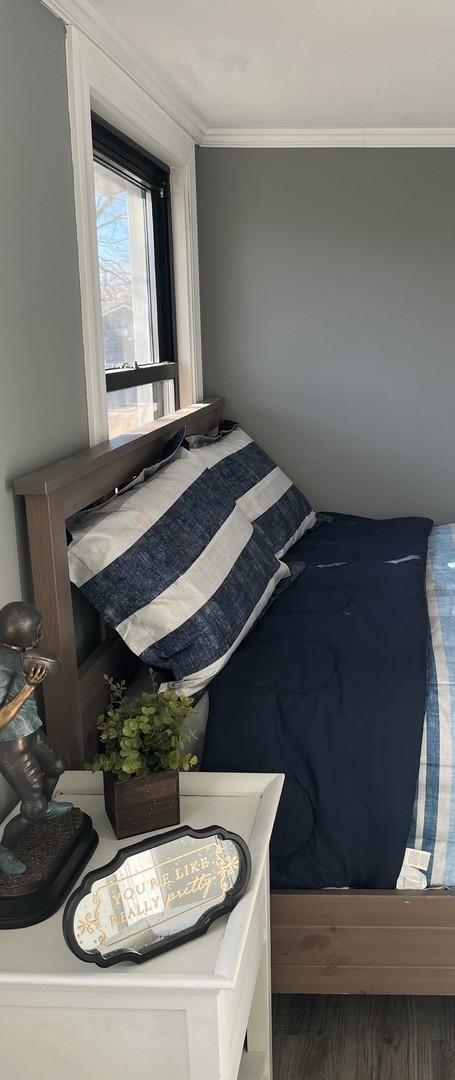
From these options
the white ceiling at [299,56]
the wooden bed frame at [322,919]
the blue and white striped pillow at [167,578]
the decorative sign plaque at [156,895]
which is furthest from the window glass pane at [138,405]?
the decorative sign plaque at [156,895]

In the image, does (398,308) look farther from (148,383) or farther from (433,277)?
(148,383)

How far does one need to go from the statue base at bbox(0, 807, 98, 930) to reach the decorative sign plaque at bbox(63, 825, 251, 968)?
53 millimetres

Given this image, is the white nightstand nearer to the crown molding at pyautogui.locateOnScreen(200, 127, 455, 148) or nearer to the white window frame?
the white window frame

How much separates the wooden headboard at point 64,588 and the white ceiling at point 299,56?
0.95 metres

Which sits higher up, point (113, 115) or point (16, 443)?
point (113, 115)

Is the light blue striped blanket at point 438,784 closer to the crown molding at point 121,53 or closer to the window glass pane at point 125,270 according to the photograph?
the window glass pane at point 125,270

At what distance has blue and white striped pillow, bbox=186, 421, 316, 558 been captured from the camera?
2.39 metres

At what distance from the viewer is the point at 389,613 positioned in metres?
2.00

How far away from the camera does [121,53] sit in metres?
2.02

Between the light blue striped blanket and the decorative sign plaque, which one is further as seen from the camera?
the light blue striped blanket

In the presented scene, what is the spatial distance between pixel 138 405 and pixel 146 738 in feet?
5.04

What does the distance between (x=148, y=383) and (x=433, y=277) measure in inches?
47.7

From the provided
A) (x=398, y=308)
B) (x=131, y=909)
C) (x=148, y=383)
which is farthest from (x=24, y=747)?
(x=398, y=308)

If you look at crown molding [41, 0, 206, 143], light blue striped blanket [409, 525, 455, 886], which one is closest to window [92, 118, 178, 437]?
crown molding [41, 0, 206, 143]
